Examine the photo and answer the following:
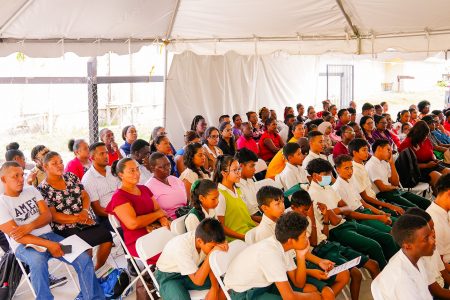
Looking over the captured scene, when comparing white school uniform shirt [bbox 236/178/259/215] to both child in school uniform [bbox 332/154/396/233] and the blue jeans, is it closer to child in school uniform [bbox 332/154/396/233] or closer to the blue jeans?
child in school uniform [bbox 332/154/396/233]

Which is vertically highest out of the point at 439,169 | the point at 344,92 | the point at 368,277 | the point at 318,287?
the point at 344,92

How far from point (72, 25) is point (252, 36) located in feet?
9.48

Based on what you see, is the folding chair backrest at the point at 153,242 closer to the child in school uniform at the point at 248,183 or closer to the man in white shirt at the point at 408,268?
the child in school uniform at the point at 248,183

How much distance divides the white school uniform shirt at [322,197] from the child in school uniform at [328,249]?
7.0 inches

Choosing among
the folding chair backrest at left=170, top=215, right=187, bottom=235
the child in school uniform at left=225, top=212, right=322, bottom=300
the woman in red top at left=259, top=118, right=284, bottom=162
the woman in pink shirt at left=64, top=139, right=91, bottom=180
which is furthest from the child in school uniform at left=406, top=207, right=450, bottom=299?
the woman in red top at left=259, top=118, right=284, bottom=162

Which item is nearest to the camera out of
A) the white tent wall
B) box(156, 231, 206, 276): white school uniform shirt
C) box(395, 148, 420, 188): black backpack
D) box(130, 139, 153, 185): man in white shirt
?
box(156, 231, 206, 276): white school uniform shirt

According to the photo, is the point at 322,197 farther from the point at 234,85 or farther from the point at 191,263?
the point at 234,85

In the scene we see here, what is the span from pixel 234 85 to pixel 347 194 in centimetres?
502

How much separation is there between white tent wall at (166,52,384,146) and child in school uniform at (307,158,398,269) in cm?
412

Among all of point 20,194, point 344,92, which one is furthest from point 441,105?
point 20,194

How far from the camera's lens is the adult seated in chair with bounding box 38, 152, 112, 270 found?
4.11m

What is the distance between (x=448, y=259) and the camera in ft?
11.2

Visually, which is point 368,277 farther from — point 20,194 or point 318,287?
point 20,194

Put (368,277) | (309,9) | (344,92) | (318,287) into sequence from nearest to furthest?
(318,287)
(368,277)
(309,9)
(344,92)
